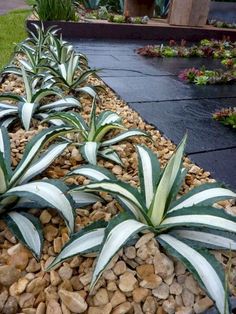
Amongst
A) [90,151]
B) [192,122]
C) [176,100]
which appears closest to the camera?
[90,151]

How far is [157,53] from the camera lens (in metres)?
4.12

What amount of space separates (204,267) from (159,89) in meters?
2.09

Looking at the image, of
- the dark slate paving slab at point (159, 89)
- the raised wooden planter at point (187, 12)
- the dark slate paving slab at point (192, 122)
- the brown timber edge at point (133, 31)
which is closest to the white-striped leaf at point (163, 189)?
the dark slate paving slab at point (192, 122)

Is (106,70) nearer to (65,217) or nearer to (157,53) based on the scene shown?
(157,53)

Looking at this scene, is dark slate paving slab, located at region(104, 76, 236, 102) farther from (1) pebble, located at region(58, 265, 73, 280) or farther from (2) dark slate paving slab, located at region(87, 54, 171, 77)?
(1) pebble, located at region(58, 265, 73, 280)

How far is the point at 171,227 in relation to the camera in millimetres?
1015

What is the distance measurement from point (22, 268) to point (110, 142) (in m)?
0.74

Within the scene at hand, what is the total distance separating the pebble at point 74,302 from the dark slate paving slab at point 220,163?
2.80ft

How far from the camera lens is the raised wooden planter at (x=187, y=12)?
556 centimetres

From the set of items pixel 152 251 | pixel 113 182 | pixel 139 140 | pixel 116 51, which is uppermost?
pixel 113 182

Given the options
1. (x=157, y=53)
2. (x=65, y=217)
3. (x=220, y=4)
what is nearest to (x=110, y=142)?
(x=65, y=217)

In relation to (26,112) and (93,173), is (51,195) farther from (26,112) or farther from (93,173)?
(26,112)

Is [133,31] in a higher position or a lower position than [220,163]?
lower

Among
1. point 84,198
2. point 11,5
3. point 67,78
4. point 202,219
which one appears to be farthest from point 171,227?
point 11,5
